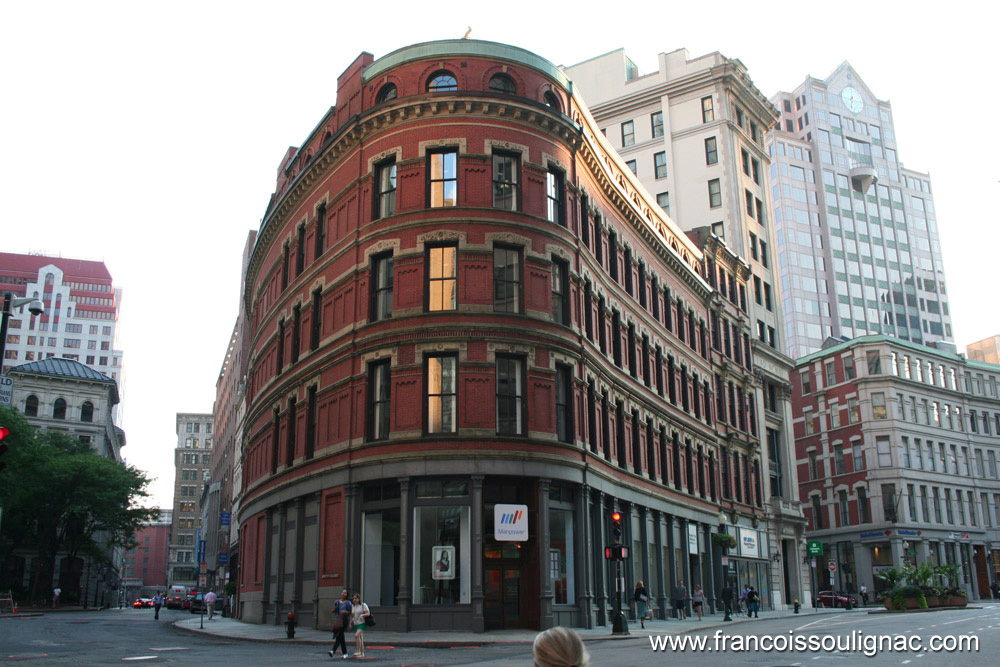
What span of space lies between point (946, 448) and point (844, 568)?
52.9ft

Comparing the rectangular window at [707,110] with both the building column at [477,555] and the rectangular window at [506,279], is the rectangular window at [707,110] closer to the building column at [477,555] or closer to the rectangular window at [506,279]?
the rectangular window at [506,279]

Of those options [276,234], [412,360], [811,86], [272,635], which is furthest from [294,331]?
[811,86]

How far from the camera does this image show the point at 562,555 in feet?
97.8

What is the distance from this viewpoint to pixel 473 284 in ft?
98.0

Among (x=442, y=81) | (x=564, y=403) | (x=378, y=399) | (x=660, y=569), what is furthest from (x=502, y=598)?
(x=442, y=81)

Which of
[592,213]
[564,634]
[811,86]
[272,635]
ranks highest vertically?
[811,86]

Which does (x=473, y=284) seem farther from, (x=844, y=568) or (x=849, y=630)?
(x=844, y=568)

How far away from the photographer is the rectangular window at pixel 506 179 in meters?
31.2

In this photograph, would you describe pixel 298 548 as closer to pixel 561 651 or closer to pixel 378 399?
pixel 378 399

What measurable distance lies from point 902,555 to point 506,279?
209 feet

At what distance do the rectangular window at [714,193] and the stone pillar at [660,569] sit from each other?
31388mm

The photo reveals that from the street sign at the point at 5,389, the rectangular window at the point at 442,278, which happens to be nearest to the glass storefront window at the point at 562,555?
the rectangular window at the point at 442,278

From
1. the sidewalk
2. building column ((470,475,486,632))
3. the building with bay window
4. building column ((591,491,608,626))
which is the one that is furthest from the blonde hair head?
the building with bay window

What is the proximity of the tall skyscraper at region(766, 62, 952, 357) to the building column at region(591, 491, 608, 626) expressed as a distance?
9236 cm
